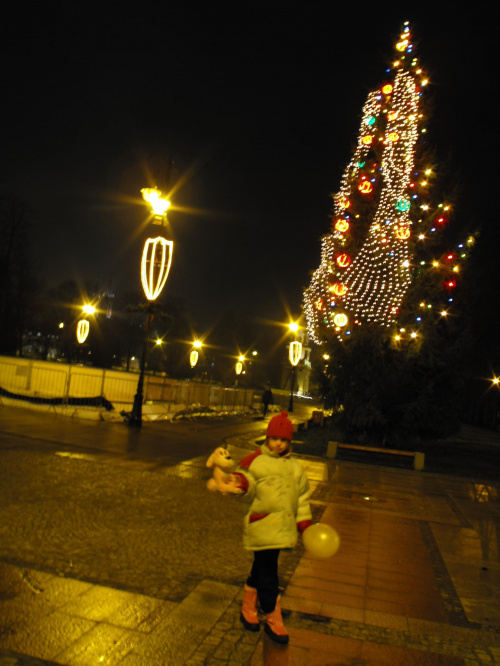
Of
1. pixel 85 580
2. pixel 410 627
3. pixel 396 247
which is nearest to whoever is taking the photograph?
pixel 410 627

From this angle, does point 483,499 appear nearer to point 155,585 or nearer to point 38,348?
point 155,585

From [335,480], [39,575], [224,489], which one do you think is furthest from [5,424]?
[224,489]

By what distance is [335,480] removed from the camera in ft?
38.6

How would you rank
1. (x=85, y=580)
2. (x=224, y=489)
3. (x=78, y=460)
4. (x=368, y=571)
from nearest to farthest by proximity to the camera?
(x=224, y=489)
(x=85, y=580)
(x=368, y=571)
(x=78, y=460)

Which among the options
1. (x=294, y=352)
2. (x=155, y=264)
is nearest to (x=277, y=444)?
(x=155, y=264)

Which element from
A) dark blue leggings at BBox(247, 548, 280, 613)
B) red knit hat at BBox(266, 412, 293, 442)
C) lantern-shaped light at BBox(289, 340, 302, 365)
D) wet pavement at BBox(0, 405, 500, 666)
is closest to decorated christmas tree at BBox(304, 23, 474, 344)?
wet pavement at BBox(0, 405, 500, 666)

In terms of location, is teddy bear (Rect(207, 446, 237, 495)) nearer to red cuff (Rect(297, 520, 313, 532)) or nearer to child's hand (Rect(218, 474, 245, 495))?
child's hand (Rect(218, 474, 245, 495))

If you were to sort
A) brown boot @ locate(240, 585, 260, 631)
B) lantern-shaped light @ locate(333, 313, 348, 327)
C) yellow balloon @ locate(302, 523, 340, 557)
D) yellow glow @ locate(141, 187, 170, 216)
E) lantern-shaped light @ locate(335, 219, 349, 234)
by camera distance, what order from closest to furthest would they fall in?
yellow balloon @ locate(302, 523, 340, 557)
brown boot @ locate(240, 585, 260, 631)
yellow glow @ locate(141, 187, 170, 216)
lantern-shaped light @ locate(333, 313, 348, 327)
lantern-shaped light @ locate(335, 219, 349, 234)

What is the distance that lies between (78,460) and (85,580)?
Answer: 19.6ft

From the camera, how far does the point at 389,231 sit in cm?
1700

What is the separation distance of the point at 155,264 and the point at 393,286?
6710mm

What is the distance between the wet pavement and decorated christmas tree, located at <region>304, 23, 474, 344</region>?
7329 mm

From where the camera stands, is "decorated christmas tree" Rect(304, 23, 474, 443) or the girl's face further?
"decorated christmas tree" Rect(304, 23, 474, 443)

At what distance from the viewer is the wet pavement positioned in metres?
3.90
